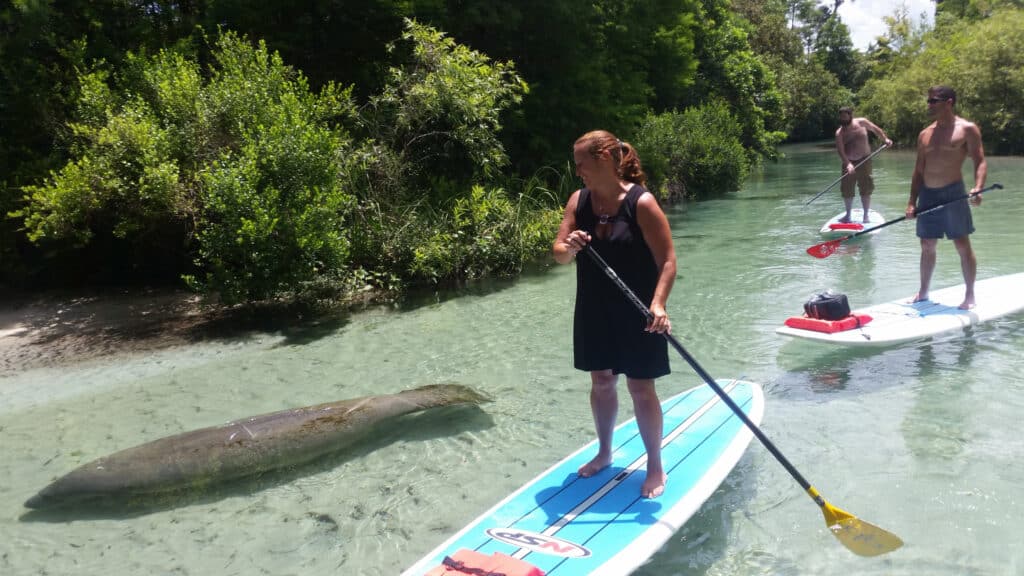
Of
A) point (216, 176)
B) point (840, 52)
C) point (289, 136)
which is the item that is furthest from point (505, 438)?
point (840, 52)

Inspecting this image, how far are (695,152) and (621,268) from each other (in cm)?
1970

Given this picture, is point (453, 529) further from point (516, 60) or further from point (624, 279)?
point (516, 60)

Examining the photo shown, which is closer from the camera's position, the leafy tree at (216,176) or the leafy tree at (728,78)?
the leafy tree at (216,176)

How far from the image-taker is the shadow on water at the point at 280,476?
4.80 m

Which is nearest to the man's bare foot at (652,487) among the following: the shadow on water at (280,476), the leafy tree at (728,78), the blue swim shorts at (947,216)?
the shadow on water at (280,476)

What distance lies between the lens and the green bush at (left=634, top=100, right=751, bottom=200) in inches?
850

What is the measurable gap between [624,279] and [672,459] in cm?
122

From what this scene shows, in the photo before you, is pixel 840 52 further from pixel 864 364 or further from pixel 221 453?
pixel 221 453

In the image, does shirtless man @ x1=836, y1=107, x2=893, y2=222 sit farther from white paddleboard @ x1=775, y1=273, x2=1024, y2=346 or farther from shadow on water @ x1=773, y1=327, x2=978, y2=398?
shadow on water @ x1=773, y1=327, x2=978, y2=398

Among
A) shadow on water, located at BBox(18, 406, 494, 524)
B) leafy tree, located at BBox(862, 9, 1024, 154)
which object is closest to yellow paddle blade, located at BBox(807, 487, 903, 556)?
shadow on water, located at BBox(18, 406, 494, 524)

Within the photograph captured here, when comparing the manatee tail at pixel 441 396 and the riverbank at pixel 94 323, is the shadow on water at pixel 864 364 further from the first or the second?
the riverbank at pixel 94 323

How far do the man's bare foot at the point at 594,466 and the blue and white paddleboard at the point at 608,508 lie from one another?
3 cm

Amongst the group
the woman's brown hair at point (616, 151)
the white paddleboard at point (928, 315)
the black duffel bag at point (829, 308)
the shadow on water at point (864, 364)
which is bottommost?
the shadow on water at point (864, 364)

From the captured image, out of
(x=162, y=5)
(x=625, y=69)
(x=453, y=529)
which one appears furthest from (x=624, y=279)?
(x=625, y=69)
